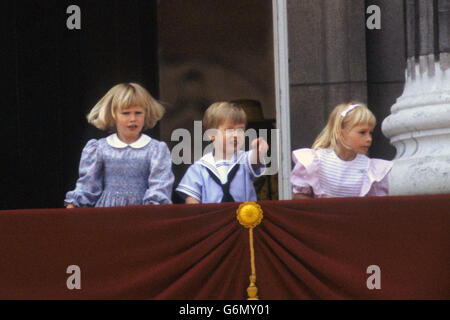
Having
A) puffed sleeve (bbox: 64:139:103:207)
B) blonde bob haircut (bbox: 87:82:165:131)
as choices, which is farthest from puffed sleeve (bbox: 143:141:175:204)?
puffed sleeve (bbox: 64:139:103:207)

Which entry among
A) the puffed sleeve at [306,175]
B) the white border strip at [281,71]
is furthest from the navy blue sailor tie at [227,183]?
the white border strip at [281,71]

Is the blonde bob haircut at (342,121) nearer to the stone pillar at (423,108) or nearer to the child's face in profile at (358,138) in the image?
the child's face in profile at (358,138)

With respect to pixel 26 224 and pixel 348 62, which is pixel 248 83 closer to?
pixel 348 62

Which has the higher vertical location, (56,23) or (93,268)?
(56,23)

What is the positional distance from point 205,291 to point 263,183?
242 centimetres

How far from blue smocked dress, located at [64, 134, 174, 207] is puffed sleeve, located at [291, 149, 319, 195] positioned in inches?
33.5

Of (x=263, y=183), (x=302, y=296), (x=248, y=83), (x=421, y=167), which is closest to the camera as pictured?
(x=302, y=296)

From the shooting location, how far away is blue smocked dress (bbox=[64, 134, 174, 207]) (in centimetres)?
754

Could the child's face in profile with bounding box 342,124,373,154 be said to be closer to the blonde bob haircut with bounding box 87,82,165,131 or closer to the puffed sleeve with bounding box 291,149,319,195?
the puffed sleeve with bounding box 291,149,319,195

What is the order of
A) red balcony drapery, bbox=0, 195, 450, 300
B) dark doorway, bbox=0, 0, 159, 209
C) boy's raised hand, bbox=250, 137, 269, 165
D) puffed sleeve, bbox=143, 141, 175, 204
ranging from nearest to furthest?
red balcony drapery, bbox=0, 195, 450, 300 → boy's raised hand, bbox=250, 137, 269, 165 → puffed sleeve, bbox=143, 141, 175, 204 → dark doorway, bbox=0, 0, 159, 209

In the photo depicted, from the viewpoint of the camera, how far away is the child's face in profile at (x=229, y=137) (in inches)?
298

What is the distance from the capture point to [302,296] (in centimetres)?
664

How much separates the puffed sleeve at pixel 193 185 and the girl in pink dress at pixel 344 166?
64 centimetres
